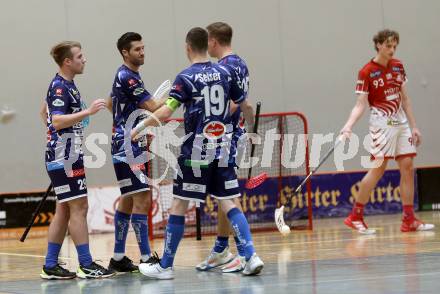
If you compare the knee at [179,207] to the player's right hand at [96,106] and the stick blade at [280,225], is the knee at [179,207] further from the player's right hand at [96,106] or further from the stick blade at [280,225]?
the stick blade at [280,225]

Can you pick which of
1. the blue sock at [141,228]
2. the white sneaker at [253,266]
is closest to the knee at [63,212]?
the blue sock at [141,228]

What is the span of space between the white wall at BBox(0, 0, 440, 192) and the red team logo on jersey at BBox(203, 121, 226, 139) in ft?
24.5

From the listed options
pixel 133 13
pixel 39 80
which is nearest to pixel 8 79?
pixel 39 80

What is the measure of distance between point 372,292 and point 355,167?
9742 millimetres

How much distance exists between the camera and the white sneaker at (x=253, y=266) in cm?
666

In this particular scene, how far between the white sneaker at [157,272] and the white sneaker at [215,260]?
0.65m

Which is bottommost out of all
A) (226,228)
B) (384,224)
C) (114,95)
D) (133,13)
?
(384,224)

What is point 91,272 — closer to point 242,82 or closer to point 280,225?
point 242,82

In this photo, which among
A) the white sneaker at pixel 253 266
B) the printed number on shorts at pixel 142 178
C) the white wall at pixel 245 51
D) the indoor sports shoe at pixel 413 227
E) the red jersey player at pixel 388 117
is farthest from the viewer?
the white wall at pixel 245 51

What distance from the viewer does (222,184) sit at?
6.85 m

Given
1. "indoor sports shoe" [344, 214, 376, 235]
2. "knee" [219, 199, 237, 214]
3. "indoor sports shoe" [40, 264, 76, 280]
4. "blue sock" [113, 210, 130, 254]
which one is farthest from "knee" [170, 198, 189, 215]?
"indoor sports shoe" [344, 214, 376, 235]

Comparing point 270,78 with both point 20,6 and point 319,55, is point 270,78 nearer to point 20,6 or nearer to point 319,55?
point 319,55

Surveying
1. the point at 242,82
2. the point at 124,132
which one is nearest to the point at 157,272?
the point at 124,132

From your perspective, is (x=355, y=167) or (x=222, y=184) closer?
(x=222, y=184)
